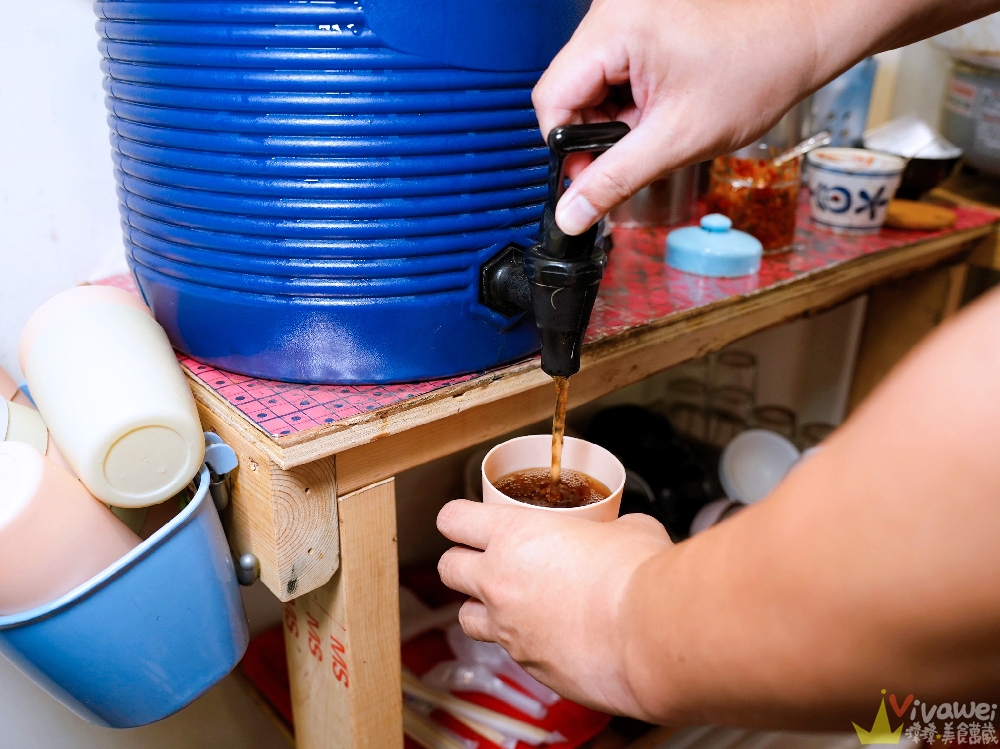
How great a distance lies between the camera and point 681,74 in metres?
0.55

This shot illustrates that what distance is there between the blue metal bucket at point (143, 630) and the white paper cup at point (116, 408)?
0.04 meters

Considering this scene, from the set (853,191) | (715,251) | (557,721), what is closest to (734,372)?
(853,191)

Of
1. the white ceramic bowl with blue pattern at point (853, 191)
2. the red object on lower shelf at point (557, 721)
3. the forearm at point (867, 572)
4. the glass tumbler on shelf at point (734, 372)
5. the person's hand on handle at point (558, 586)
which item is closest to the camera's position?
the forearm at point (867, 572)

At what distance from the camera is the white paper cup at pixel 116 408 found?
510mm

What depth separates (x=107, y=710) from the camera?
56cm

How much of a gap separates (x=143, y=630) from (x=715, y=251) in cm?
67

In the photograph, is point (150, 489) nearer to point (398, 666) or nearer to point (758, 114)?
point (398, 666)

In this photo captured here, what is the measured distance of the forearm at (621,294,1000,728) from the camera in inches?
11.4

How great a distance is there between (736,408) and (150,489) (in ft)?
3.66

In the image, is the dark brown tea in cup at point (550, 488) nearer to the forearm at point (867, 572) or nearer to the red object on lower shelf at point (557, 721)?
the forearm at point (867, 572)

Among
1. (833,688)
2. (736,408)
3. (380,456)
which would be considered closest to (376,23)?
(380,456)

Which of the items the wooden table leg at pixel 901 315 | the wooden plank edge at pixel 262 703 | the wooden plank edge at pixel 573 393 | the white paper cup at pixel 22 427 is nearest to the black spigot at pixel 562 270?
the wooden plank edge at pixel 573 393

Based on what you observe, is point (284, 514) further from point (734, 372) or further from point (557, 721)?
point (734, 372)

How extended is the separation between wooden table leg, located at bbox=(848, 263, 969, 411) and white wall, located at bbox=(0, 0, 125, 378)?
109 centimetres
